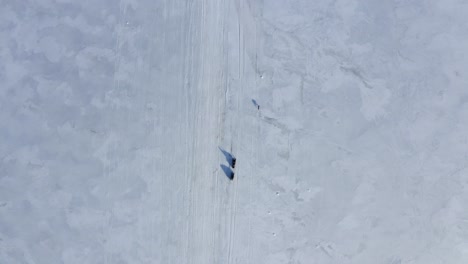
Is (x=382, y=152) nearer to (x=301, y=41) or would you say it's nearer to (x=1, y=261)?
(x=301, y=41)

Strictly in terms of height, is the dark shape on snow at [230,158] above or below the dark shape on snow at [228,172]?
above

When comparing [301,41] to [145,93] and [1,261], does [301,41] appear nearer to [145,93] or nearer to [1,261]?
[145,93]

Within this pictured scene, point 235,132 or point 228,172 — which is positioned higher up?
point 235,132

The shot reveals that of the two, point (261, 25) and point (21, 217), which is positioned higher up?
point (261, 25)

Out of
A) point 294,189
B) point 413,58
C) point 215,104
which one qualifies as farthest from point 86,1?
point 413,58

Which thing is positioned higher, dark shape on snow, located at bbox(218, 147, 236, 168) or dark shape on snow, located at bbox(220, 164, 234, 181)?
dark shape on snow, located at bbox(218, 147, 236, 168)

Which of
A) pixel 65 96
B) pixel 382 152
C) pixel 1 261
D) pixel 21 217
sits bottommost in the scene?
pixel 1 261
